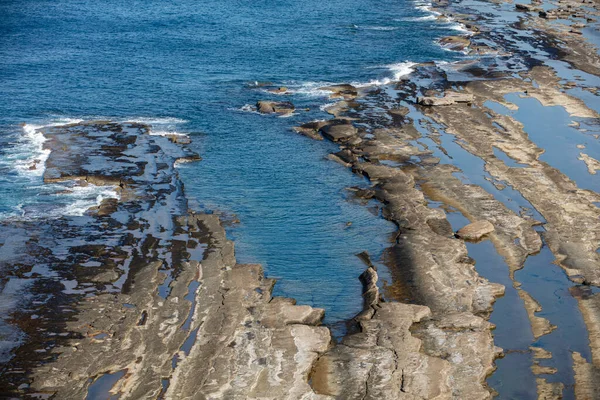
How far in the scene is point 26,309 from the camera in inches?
1462

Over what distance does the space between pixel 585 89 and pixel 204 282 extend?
52.6m

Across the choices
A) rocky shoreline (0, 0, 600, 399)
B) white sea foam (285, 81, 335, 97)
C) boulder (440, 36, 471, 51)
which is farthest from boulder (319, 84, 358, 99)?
boulder (440, 36, 471, 51)

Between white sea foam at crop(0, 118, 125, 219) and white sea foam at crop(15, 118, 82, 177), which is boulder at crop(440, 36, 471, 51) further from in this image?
white sea foam at crop(0, 118, 125, 219)

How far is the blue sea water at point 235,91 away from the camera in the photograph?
46.2 meters

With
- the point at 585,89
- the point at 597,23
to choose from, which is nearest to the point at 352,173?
the point at 585,89

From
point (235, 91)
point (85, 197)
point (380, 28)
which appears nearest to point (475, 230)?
point (85, 197)

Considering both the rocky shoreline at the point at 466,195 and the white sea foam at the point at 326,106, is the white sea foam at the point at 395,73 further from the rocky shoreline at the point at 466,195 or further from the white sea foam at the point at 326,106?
the white sea foam at the point at 326,106

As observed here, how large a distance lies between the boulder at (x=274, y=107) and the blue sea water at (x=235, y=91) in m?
1.42

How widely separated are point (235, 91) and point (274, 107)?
23.5 feet

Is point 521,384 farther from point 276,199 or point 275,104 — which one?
point 275,104

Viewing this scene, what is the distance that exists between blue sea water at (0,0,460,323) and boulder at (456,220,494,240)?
4.70m

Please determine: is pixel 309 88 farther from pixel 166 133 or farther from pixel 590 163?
pixel 590 163

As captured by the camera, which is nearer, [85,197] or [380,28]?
[85,197]

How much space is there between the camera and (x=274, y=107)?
69500mm
